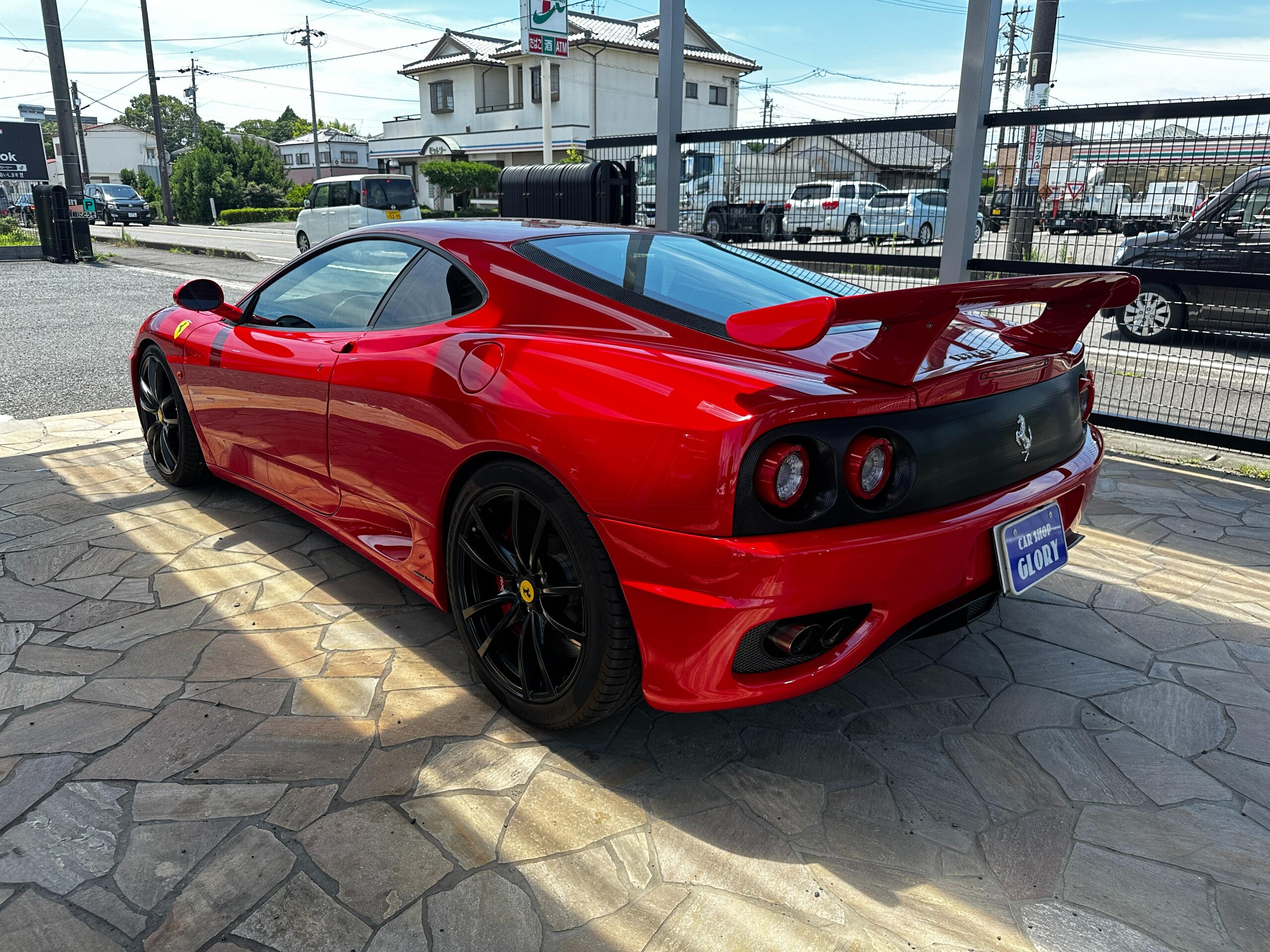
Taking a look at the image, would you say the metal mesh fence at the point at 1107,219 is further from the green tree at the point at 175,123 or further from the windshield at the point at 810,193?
the green tree at the point at 175,123

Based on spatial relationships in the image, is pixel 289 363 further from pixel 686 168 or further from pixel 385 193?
pixel 385 193

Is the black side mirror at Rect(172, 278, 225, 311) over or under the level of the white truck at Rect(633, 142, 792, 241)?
under

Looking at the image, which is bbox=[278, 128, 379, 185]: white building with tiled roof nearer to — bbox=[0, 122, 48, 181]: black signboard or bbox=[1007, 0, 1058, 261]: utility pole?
bbox=[0, 122, 48, 181]: black signboard

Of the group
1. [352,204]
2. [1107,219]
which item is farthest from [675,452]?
[352,204]

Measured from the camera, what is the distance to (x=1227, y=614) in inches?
125

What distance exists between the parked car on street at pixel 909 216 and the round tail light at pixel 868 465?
3966 millimetres

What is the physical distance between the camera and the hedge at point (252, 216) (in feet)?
140

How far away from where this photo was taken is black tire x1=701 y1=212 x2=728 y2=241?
6.59 metres

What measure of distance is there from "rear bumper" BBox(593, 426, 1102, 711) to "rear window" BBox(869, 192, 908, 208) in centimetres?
407

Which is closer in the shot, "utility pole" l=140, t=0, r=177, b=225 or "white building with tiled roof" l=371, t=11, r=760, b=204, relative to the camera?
"utility pole" l=140, t=0, r=177, b=225

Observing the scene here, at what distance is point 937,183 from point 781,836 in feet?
15.1

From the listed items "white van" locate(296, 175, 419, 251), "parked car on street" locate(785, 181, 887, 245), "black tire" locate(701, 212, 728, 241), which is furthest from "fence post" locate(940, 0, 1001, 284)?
"white van" locate(296, 175, 419, 251)

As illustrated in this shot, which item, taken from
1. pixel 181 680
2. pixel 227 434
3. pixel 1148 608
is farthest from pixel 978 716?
pixel 227 434

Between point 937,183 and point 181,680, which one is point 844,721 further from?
point 937,183
